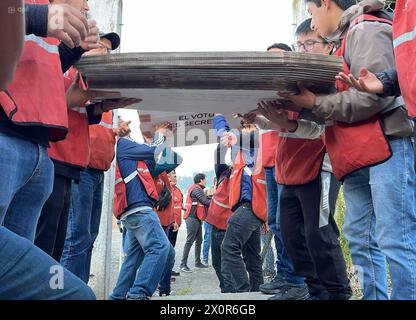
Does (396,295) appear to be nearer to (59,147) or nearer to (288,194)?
(288,194)

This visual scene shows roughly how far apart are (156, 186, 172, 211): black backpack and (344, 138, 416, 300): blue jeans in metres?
3.72

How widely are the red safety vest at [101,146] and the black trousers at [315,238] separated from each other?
1.20m

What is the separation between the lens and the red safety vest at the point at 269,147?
162 inches

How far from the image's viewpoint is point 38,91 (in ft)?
6.00

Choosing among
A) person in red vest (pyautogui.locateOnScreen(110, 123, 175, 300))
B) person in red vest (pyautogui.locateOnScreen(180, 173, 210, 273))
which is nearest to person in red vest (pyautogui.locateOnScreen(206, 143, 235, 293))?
person in red vest (pyautogui.locateOnScreen(110, 123, 175, 300))

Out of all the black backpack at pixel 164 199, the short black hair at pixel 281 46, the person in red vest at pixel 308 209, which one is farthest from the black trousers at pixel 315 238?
the black backpack at pixel 164 199

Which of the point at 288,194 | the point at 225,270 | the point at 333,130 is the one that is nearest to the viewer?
the point at 333,130

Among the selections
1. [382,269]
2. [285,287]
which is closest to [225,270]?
[285,287]

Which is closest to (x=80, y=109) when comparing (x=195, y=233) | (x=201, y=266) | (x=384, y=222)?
(x=384, y=222)

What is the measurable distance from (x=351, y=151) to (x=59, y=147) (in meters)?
1.40

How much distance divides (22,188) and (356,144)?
139 cm

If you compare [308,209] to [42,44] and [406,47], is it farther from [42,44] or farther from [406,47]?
[42,44]

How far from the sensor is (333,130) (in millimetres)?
→ 2459
